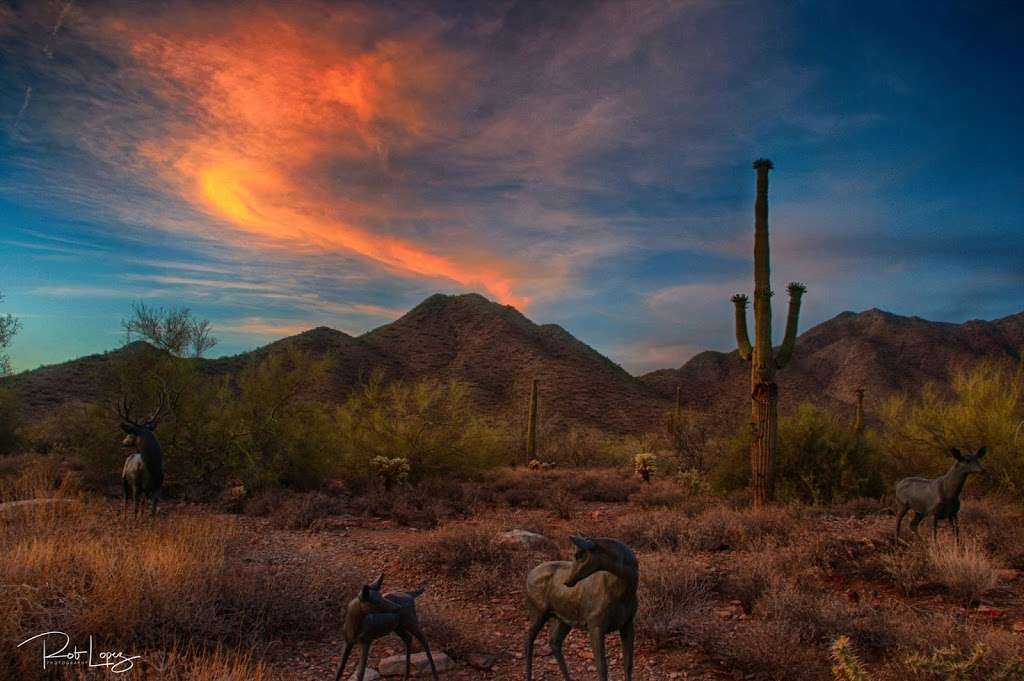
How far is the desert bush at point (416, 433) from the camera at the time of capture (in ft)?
57.3

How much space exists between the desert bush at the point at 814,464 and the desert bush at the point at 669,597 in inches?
282

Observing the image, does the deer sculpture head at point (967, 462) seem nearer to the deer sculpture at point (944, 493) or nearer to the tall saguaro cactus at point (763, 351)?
the deer sculpture at point (944, 493)

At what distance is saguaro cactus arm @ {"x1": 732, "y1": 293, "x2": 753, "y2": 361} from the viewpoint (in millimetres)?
14477

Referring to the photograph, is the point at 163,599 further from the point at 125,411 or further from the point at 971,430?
the point at 971,430

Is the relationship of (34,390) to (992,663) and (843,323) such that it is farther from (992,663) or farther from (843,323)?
(843,323)

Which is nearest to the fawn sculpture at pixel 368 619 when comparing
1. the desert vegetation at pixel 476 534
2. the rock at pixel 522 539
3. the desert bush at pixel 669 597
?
the desert vegetation at pixel 476 534

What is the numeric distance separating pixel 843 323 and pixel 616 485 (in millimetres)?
58598

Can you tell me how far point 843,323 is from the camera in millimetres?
65312

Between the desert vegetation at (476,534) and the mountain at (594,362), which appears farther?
the mountain at (594,362)

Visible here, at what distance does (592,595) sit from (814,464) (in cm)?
1220

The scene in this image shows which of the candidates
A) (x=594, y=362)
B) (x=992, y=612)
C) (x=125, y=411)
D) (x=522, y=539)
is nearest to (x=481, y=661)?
(x=522, y=539)

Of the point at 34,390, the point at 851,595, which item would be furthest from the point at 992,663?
the point at 34,390

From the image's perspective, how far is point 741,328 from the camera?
14633mm

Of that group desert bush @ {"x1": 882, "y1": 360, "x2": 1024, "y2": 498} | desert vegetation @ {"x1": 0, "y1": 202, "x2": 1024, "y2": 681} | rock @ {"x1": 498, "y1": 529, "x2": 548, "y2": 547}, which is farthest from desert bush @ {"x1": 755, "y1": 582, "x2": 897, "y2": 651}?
desert bush @ {"x1": 882, "y1": 360, "x2": 1024, "y2": 498}
